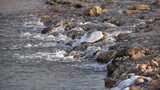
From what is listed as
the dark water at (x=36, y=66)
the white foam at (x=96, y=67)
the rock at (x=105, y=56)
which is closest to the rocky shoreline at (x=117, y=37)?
the rock at (x=105, y=56)

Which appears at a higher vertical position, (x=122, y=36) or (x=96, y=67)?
(x=96, y=67)

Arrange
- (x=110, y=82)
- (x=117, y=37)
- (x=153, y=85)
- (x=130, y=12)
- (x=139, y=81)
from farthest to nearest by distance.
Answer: (x=130, y=12) < (x=117, y=37) < (x=110, y=82) < (x=139, y=81) < (x=153, y=85)

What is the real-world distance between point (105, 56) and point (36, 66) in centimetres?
262

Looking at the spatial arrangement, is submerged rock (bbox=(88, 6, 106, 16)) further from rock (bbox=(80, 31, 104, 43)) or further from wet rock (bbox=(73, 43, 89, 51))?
wet rock (bbox=(73, 43, 89, 51))

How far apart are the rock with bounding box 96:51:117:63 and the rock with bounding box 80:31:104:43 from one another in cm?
265

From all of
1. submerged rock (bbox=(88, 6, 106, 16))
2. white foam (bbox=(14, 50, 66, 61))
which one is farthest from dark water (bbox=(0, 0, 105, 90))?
submerged rock (bbox=(88, 6, 106, 16))

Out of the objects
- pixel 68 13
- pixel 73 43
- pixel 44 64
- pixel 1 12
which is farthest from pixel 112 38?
pixel 1 12

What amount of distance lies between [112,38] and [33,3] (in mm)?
21736

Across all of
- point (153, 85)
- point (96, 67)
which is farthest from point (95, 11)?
point (153, 85)

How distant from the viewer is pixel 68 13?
38094 millimetres

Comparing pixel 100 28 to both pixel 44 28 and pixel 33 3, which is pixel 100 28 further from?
pixel 33 3

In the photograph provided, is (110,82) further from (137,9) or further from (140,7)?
(140,7)

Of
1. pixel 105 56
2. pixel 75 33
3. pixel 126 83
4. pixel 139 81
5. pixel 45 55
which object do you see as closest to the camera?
pixel 139 81

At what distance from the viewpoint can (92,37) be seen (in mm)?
25109
